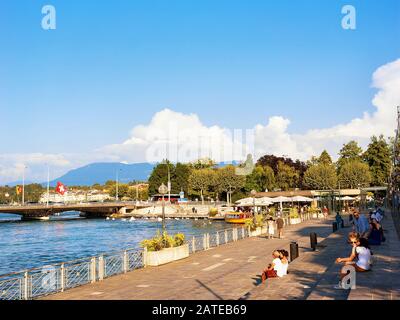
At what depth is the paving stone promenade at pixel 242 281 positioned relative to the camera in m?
11.0

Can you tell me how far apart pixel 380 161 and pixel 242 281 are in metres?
91.6

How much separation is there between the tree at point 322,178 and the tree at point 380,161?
9440 millimetres

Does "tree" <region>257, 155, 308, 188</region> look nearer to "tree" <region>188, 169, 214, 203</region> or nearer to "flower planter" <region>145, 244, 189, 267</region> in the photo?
"tree" <region>188, 169, 214, 203</region>

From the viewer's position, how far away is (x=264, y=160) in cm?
11894

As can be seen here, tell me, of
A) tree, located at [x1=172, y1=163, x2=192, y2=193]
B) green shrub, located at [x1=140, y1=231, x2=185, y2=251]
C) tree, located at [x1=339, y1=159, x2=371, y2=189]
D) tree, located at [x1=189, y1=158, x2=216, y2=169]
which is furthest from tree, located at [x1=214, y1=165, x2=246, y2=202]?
green shrub, located at [x1=140, y1=231, x2=185, y2=251]

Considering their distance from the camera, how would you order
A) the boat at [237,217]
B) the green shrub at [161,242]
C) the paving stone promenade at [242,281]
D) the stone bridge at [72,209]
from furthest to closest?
the stone bridge at [72,209] → the boat at [237,217] → the green shrub at [161,242] → the paving stone promenade at [242,281]

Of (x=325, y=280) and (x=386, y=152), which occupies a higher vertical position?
(x=386, y=152)

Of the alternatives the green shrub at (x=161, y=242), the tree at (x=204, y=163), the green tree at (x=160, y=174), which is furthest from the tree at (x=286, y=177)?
the green shrub at (x=161, y=242)

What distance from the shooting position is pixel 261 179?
108m

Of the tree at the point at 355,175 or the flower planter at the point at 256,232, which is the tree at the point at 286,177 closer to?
the tree at the point at 355,175
